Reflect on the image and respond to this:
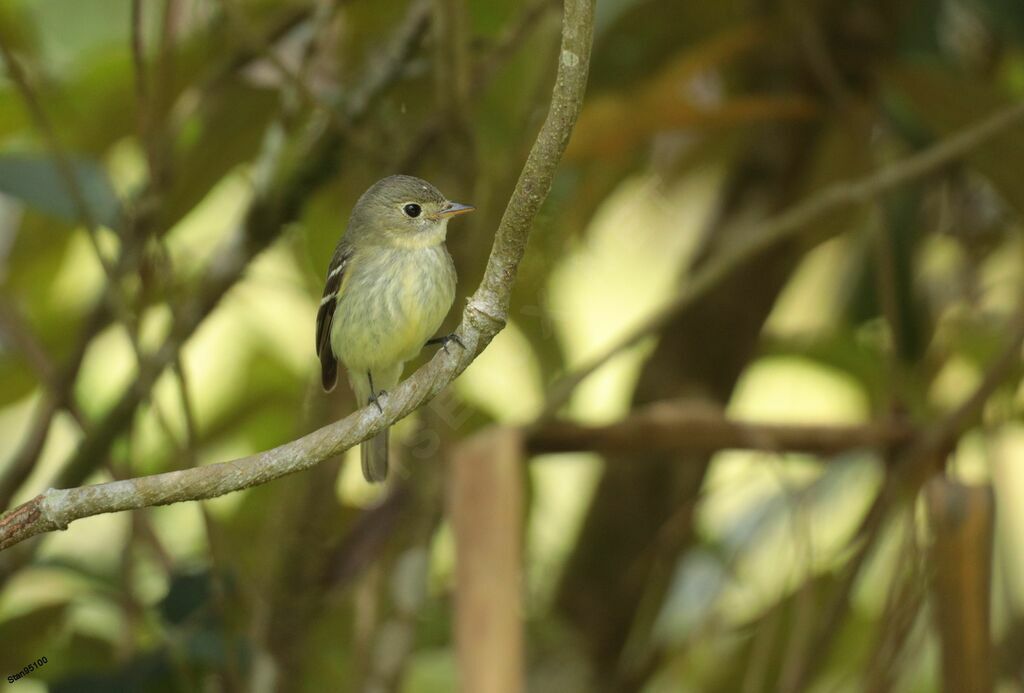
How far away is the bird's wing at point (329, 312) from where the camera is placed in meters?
2.54

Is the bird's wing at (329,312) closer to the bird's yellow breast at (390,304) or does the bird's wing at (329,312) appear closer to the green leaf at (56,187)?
the bird's yellow breast at (390,304)

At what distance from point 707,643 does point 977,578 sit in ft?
3.37

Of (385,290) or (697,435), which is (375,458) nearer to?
(385,290)

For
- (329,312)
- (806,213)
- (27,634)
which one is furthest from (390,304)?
(27,634)

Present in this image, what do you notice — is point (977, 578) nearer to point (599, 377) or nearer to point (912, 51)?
point (912, 51)

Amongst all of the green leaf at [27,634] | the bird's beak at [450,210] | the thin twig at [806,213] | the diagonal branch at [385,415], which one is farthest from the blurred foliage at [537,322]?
the diagonal branch at [385,415]

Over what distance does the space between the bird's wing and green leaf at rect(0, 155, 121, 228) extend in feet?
2.11

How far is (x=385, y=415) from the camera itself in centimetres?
147

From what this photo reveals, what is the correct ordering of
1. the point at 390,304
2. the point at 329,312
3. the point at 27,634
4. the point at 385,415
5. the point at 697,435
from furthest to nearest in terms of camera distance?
the point at 27,634, the point at 697,435, the point at 329,312, the point at 390,304, the point at 385,415

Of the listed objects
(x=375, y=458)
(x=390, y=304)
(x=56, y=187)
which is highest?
(x=56, y=187)

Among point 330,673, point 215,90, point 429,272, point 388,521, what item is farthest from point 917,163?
point 330,673

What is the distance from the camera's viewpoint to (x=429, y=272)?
7.82 ft

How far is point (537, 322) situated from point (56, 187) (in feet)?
4.04

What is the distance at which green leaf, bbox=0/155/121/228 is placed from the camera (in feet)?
9.39
